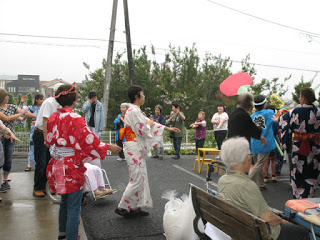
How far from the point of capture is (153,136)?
4520 millimetres

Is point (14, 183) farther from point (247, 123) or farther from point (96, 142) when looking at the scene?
point (247, 123)

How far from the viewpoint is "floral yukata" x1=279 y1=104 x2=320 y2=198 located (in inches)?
181

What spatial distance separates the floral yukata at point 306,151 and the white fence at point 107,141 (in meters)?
→ 8.15

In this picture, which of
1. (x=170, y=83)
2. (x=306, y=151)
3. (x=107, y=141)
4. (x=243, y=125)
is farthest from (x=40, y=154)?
(x=170, y=83)

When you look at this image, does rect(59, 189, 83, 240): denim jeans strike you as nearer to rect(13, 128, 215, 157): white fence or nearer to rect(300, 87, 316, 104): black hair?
rect(300, 87, 316, 104): black hair

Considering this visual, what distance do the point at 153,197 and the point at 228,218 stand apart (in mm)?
3246

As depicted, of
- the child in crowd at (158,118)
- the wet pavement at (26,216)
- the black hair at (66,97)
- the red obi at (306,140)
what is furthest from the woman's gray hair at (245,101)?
the child in crowd at (158,118)

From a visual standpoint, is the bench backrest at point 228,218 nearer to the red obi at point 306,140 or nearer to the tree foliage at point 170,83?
the red obi at point 306,140

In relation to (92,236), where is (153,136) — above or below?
above

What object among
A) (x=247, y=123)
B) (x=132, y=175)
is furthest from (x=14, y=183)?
(x=247, y=123)

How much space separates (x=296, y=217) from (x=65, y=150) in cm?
231

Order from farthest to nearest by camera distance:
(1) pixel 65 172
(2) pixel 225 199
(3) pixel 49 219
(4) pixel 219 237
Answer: (3) pixel 49 219
(1) pixel 65 172
(4) pixel 219 237
(2) pixel 225 199

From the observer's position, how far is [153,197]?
17.8 feet

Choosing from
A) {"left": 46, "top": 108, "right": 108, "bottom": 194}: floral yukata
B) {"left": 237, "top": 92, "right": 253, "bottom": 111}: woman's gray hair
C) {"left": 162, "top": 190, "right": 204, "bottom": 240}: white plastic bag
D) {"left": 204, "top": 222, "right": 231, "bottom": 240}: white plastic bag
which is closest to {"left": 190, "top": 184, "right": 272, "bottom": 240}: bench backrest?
{"left": 204, "top": 222, "right": 231, "bottom": 240}: white plastic bag
